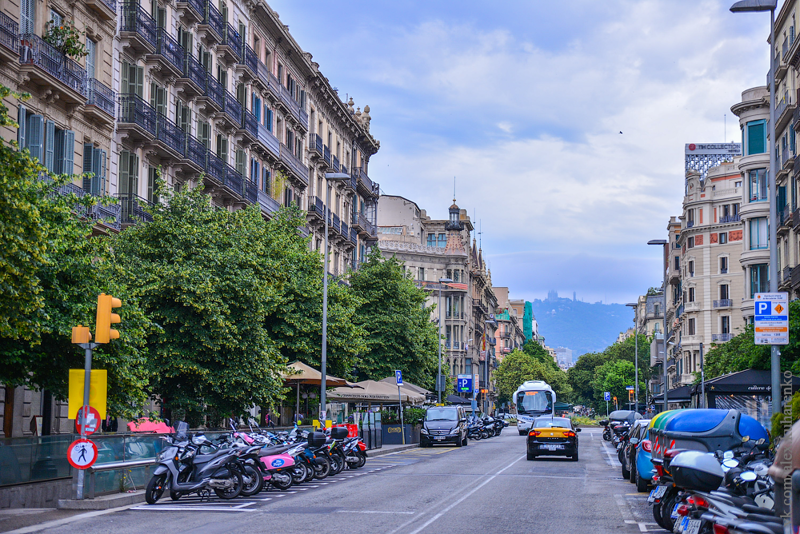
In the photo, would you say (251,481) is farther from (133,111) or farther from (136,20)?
(136,20)

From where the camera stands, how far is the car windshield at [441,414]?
4797 cm

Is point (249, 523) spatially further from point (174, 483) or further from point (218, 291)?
point (218, 291)

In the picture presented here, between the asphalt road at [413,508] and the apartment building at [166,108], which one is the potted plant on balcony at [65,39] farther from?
the asphalt road at [413,508]

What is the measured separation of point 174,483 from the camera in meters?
18.7

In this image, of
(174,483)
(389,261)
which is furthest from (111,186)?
(389,261)

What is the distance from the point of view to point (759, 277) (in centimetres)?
5900

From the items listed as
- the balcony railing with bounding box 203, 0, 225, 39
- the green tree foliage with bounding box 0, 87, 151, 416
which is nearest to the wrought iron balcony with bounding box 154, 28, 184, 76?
the balcony railing with bounding box 203, 0, 225, 39

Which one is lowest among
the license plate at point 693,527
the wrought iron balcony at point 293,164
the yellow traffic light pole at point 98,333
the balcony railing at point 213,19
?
the license plate at point 693,527

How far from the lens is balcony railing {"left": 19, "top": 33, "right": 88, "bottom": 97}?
87.2ft

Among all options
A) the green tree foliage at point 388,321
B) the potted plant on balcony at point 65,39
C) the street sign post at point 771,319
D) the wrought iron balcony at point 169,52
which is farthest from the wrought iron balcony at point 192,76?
the street sign post at point 771,319

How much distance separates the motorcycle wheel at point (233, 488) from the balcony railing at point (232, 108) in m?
25.5

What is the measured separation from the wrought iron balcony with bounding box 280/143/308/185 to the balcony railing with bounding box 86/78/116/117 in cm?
1874

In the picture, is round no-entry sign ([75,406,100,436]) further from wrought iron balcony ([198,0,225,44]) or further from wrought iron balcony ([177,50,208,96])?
wrought iron balcony ([198,0,225,44])

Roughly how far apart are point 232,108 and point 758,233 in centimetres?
3358
